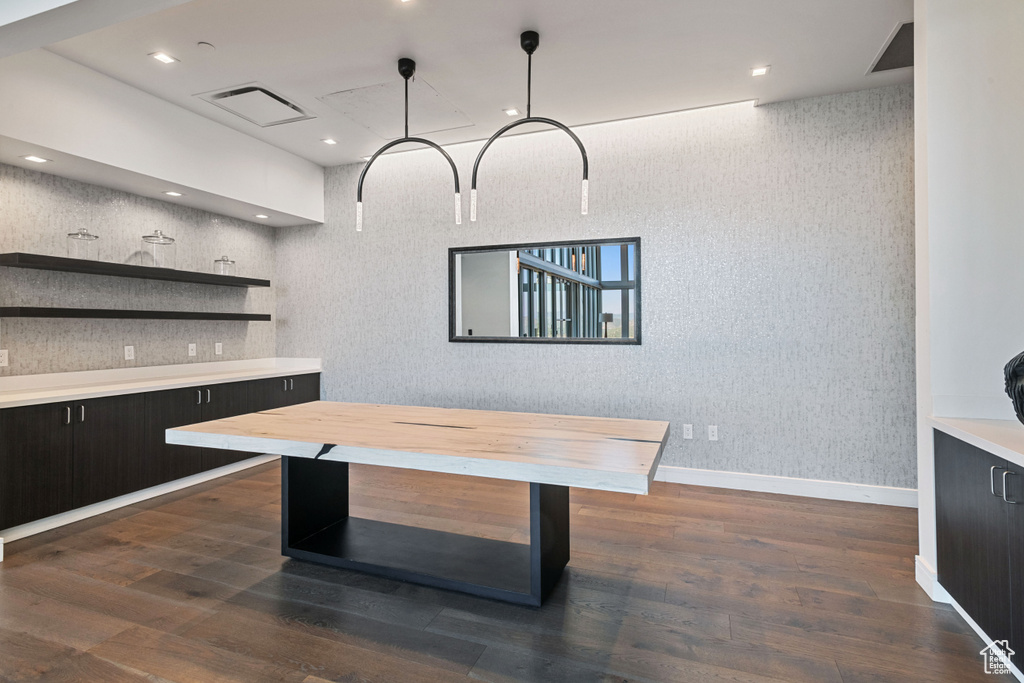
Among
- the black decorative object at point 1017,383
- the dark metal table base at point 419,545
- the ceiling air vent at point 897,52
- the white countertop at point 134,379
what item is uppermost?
the ceiling air vent at point 897,52

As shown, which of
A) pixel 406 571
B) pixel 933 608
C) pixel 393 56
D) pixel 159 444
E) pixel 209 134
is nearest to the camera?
pixel 933 608

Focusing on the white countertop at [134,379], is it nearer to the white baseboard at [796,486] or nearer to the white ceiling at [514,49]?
Answer: the white ceiling at [514,49]

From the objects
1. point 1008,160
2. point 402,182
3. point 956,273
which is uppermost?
point 402,182

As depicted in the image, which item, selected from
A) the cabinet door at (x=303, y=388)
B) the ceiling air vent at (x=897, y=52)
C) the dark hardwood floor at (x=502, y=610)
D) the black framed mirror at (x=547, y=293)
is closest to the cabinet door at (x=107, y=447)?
the dark hardwood floor at (x=502, y=610)

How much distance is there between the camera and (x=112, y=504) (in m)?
3.35

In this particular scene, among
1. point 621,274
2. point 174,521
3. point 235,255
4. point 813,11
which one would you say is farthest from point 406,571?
point 235,255

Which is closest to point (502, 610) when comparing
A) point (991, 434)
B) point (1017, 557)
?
point (1017, 557)

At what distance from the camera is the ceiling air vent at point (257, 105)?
11.3 ft

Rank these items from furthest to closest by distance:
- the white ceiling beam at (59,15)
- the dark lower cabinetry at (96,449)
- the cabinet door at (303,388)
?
the cabinet door at (303,388), the dark lower cabinetry at (96,449), the white ceiling beam at (59,15)

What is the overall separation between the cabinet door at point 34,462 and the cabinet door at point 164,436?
1.57ft

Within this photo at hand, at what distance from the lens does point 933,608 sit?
2.12 m

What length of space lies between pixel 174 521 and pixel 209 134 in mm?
2728

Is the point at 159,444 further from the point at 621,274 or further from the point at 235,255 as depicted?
the point at 621,274

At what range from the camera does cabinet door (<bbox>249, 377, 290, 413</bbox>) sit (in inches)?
171
